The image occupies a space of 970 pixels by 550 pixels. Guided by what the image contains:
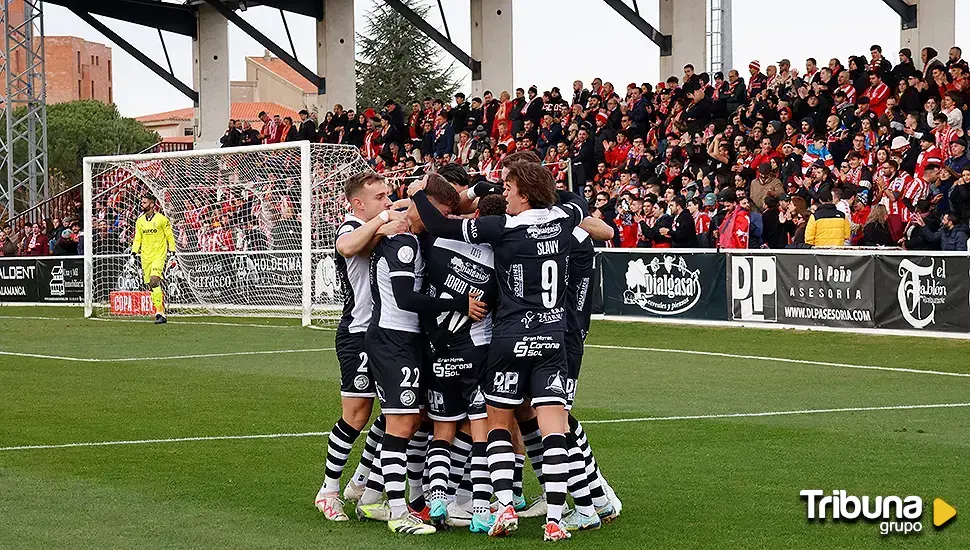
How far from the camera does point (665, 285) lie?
2200 centimetres

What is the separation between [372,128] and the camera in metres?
32.8

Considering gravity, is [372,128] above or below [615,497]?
above

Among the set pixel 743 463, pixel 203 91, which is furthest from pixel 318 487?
pixel 203 91

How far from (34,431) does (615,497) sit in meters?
5.61

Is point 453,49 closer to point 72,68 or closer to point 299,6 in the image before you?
point 299,6

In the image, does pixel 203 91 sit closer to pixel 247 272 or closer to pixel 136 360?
pixel 247 272

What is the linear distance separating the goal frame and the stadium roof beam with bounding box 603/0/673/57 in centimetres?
1029

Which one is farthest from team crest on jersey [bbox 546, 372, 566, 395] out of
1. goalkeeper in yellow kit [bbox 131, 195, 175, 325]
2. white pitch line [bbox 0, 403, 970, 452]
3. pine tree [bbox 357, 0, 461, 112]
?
pine tree [bbox 357, 0, 461, 112]

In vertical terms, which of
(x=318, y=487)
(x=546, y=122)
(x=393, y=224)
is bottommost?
(x=318, y=487)

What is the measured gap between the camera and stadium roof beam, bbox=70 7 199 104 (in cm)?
3769

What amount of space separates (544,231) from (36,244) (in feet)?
95.2

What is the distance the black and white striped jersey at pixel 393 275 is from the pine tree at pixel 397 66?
248 feet

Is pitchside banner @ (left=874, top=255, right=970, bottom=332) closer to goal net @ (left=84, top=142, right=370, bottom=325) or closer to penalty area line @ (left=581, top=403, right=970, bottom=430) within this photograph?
penalty area line @ (left=581, top=403, right=970, bottom=430)

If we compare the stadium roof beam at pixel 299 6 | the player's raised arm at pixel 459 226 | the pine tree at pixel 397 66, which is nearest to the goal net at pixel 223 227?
the stadium roof beam at pixel 299 6
